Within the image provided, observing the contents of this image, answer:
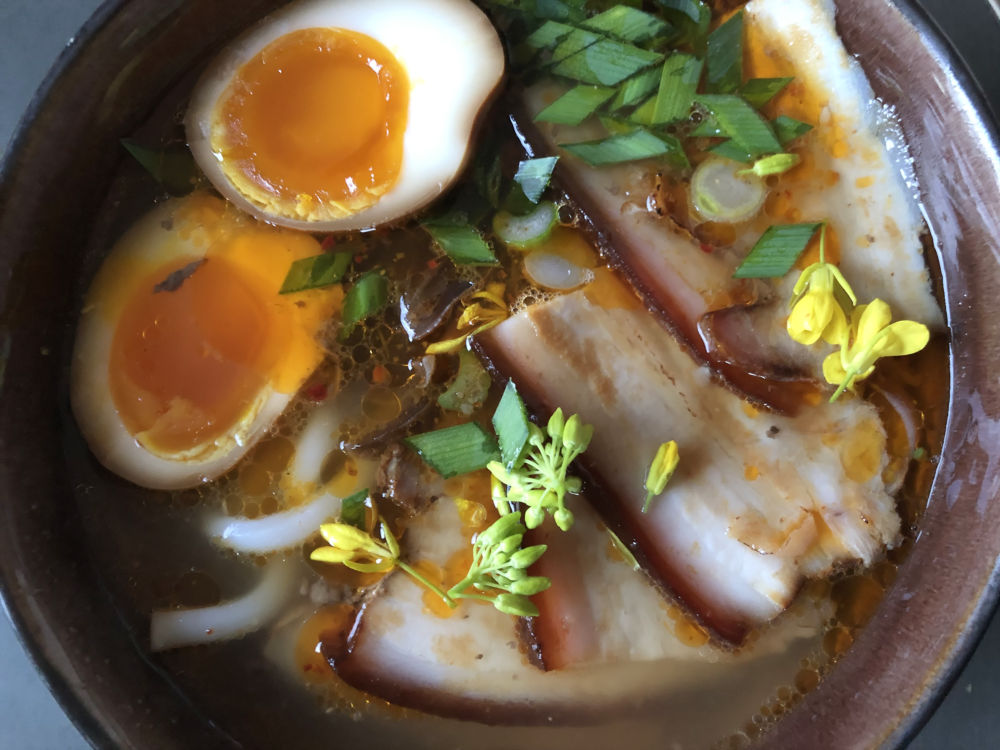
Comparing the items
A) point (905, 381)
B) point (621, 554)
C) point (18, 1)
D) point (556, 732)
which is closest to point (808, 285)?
point (905, 381)

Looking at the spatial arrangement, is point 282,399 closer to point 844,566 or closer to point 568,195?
point 568,195

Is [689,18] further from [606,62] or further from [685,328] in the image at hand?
[685,328]

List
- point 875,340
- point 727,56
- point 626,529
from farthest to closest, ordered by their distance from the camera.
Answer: point 727,56 < point 626,529 < point 875,340

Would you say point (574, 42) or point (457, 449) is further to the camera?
point (574, 42)

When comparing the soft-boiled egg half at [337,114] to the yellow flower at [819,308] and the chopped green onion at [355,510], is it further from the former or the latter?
the yellow flower at [819,308]

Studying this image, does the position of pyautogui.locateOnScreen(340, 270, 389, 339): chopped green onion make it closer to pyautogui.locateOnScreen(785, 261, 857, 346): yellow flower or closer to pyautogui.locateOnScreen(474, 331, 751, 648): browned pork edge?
pyautogui.locateOnScreen(474, 331, 751, 648): browned pork edge

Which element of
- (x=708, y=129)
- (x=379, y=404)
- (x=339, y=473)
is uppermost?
(x=708, y=129)

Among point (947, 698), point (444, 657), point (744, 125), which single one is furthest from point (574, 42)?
point (947, 698)
